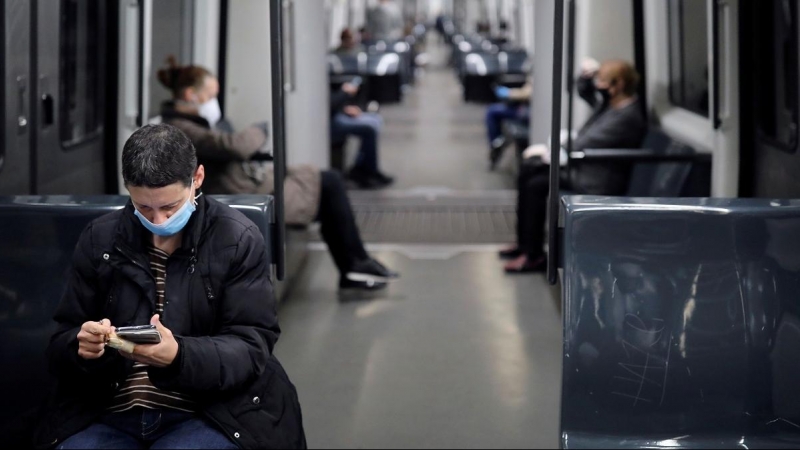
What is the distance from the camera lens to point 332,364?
4.79 meters

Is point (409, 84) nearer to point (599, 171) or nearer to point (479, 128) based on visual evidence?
point (479, 128)

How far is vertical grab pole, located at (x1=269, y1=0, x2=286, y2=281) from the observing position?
322cm

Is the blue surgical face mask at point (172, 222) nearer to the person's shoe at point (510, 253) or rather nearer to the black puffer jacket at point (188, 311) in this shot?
the black puffer jacket at point (188, 311)

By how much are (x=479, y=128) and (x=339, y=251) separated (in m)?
8.31

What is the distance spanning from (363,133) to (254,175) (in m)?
4.36

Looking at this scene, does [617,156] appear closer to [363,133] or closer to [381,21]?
[363,133]

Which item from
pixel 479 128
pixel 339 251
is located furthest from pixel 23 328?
pixel 479 128

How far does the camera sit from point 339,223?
19.0 ft

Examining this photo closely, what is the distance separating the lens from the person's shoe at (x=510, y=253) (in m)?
6.64

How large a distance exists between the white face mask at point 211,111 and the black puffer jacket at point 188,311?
2661 mm

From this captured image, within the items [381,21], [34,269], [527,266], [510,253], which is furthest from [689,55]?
[381,21]

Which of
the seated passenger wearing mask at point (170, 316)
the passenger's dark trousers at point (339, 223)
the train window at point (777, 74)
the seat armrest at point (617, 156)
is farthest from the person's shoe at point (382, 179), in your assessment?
the seated passenger wearing mask at point (170, 316)

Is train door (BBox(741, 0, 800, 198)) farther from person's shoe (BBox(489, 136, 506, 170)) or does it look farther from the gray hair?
person's shoe (BBox(489, 136, 506, 170))

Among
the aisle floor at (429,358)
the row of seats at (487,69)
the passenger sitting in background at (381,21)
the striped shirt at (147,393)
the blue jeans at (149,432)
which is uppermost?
the passenger sitting in background at (381,21)
